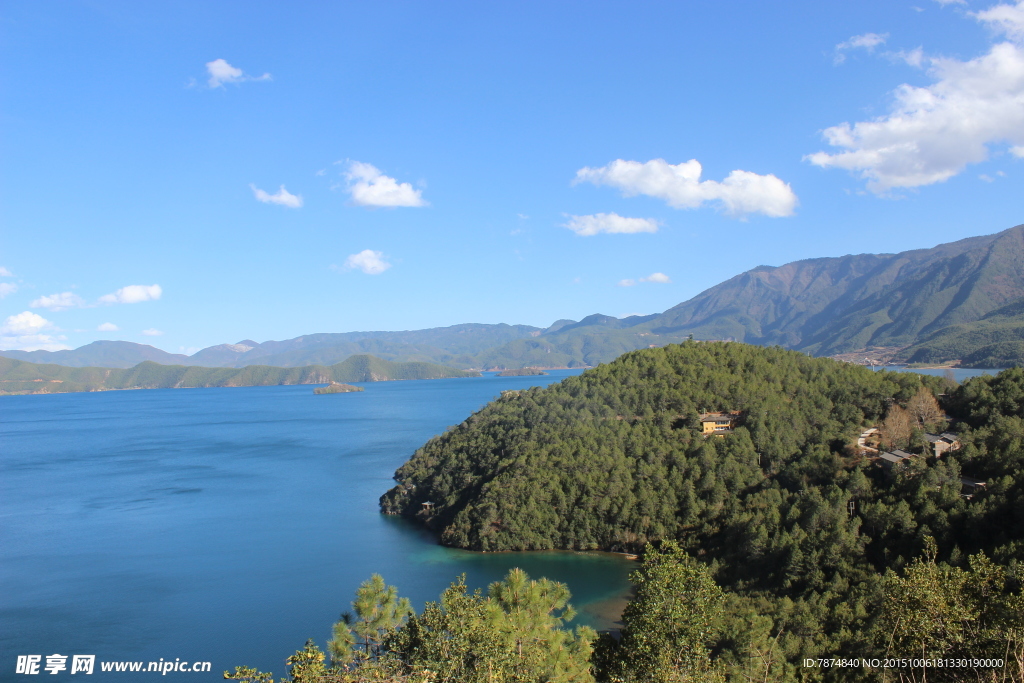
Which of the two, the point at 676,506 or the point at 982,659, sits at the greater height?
the point at 982,659

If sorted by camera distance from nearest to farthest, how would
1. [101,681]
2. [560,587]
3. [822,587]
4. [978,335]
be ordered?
[560,587]
[101,681]
[822,587]
[978,335]

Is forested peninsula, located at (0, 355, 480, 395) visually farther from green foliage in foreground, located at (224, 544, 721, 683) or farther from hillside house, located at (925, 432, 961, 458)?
green foliage in foreground, located at (224, 544, 721, 683)

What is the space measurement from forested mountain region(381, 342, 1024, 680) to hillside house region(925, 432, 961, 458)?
19.4 inches

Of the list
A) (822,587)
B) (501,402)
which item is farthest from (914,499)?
(501,402)

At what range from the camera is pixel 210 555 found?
93.1 feet

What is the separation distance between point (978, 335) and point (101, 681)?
121638 mm

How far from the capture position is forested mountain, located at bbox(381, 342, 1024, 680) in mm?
15312

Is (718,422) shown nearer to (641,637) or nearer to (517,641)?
(517,641)

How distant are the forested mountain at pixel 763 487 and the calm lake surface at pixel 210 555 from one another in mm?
2874

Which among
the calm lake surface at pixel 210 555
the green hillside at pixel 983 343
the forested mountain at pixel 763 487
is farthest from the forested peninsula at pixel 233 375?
the forested mountain at pixel 763 487

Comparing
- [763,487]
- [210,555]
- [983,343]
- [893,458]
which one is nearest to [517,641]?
[763,487]

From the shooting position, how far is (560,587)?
38.1 ft

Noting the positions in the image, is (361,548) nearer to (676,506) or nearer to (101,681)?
(101,681)

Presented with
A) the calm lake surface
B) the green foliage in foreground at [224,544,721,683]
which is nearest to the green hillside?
the calm lake surface
